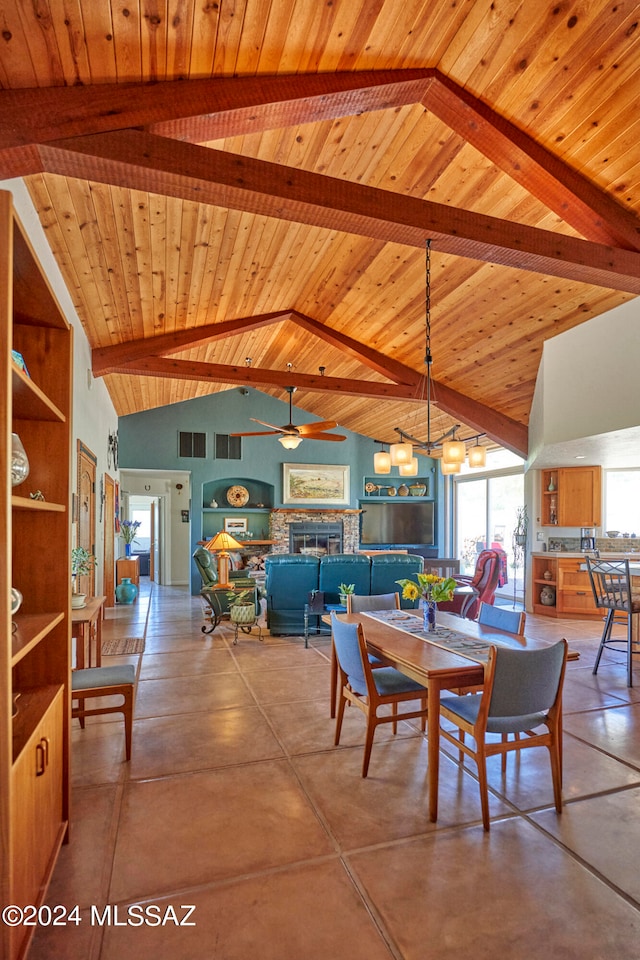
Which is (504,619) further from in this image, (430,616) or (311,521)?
(311,521)

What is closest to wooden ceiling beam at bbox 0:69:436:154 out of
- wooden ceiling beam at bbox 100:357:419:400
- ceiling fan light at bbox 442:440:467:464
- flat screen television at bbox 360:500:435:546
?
ceiling fan light at bbox 442:440:467:464

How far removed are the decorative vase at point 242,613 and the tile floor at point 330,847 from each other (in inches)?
79.6

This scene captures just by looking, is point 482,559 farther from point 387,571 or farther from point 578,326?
point 578,326

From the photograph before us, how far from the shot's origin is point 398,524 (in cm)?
1148

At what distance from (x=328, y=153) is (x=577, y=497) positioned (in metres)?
5.75

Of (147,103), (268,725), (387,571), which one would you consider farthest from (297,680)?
(147,103)

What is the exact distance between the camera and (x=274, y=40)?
97.2 inches

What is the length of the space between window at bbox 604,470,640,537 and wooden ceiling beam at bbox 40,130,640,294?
4.74 m

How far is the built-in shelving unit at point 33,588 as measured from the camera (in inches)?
57.2

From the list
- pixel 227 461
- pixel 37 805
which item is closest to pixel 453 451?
A: pixel 37 805

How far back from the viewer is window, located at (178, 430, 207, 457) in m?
10.2

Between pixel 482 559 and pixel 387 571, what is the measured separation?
3.56ft

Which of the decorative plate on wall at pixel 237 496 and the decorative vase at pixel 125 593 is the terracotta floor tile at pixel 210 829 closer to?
the decorative vase at pixel 125 593

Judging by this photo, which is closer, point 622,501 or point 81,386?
point 81,386
